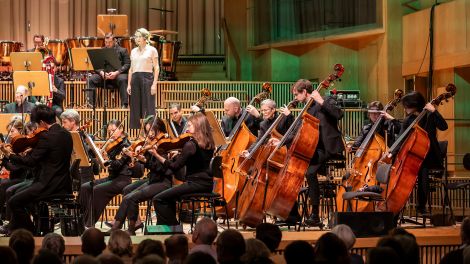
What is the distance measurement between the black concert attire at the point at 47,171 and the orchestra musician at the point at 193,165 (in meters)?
0.85

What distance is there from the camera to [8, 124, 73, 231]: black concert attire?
872cm

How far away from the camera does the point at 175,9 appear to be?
65.9 feet

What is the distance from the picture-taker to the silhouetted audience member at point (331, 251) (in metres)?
5.35

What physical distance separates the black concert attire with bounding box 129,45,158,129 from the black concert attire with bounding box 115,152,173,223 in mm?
3966

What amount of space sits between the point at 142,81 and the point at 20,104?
177 centimetres

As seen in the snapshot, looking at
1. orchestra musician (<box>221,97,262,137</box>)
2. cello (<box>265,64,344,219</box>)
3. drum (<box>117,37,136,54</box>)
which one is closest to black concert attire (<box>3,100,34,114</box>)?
drum (<box>117,37,136,54</box>)

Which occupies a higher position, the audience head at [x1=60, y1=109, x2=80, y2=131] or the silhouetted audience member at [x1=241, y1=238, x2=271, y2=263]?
the audience head at [x1=60, y1=109, x2=80, y2=131]

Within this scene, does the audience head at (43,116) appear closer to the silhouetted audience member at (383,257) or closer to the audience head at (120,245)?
the audience head at (120,245)

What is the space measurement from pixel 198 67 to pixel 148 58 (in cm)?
632

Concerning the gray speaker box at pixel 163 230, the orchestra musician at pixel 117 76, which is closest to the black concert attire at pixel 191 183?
the gray speaker box at pixel 163 230

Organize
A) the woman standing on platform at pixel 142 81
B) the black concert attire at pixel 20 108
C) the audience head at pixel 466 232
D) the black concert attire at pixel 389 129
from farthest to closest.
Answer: the woman standing on platform at pixel 142 81 → the black concert attire at pixel 20 108 → the black concert attire at pixel 389 129 → the audience head at pixel 466 232

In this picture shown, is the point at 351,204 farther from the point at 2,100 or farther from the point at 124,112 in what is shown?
the point at 2,100

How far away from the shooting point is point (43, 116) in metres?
8.77

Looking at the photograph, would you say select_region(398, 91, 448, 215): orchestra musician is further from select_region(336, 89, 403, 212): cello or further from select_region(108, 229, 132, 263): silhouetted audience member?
select_region(108, 229, 132, 263): silhouetted audience member
